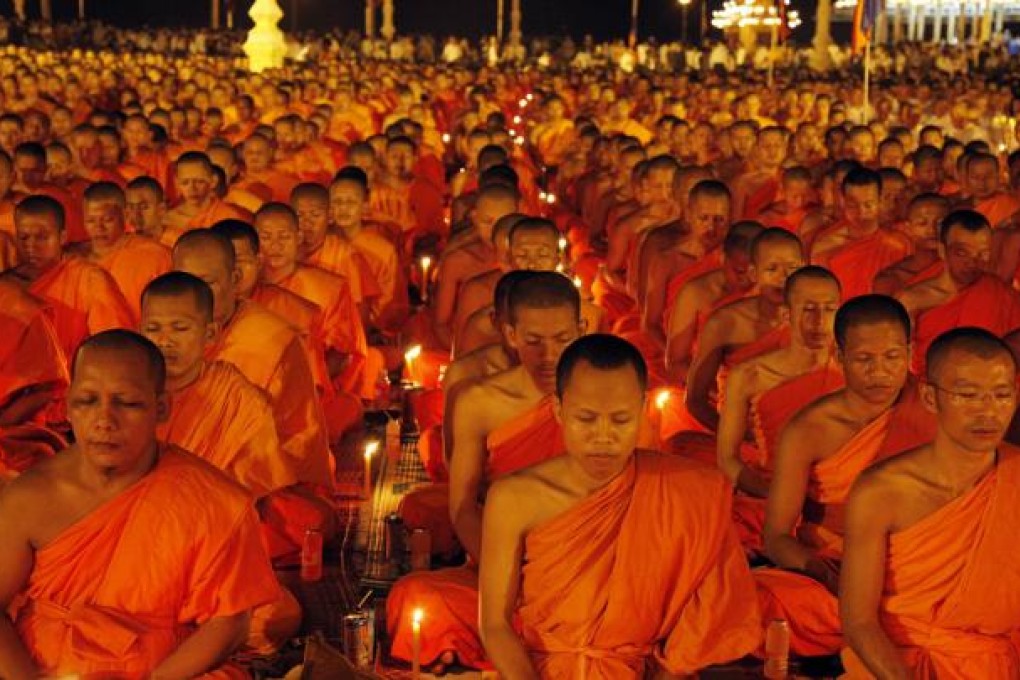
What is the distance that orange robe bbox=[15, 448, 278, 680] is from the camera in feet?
13.4

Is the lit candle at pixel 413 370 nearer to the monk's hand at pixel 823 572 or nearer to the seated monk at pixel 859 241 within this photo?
the seated monk at pixel 859 241

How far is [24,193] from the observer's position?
991 cm

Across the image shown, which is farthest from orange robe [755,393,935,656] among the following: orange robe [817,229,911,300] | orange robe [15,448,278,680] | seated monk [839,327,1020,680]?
orange robe [817,229,911,300]

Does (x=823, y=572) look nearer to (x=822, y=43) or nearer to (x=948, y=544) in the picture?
(x=948, y=544)

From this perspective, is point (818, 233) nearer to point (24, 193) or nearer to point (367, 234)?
point (367, 234)

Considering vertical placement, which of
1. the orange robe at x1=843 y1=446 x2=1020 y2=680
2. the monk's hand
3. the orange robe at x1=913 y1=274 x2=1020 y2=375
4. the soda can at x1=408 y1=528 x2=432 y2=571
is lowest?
the soda can at x1=408 y1=528 x2=432 y2=571

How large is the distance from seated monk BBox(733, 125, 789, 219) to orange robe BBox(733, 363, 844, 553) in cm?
536

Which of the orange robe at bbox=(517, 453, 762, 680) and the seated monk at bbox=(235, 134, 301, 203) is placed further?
the seated monk at bbox=(235, 134, 301, 203)

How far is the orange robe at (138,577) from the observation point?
4078 millimetres

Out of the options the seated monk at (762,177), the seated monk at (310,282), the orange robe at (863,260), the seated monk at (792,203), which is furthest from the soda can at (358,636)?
the seated monk at (762,177)

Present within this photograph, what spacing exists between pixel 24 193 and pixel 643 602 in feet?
21.7

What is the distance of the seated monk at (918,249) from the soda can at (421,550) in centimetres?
263

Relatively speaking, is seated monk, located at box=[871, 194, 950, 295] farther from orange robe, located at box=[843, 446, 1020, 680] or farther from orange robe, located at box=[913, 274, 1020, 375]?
orange robe, located at box=[843, 446, 1020, 680]

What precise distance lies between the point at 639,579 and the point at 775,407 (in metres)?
1.91
